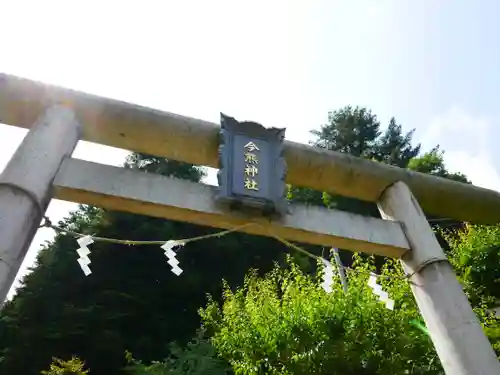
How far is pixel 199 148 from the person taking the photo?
193 inches

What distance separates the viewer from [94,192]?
404 cm

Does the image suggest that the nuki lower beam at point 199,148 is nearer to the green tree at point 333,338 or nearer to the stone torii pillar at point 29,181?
the stone torii pillar at point 29,181

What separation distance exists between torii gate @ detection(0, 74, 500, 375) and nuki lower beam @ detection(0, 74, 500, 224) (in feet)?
0.03

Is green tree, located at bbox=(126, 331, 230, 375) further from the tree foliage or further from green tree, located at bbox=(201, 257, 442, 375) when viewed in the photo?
green tree, located at bbox=(201, 257, 442, 375)

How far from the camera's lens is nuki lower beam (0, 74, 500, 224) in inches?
174

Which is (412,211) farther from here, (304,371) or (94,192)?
(304,371)

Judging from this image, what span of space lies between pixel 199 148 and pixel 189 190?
2.23 feet

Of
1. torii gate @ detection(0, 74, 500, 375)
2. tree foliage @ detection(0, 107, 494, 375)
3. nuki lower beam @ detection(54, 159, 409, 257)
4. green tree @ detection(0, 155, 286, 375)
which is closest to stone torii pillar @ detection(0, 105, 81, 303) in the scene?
torii gate @ detection(0, 74, 500, 375)

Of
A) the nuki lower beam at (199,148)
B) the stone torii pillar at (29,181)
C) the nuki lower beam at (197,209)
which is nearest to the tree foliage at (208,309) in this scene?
the nuki lower beam at (199,148)

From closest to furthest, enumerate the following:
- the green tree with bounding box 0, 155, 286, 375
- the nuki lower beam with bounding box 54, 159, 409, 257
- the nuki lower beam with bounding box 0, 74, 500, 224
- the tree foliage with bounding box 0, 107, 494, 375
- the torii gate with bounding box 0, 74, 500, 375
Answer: the torii gate with bounding box 0, 74, 500, 375, the nuki lower beam with bounding box 54, 159, 409, 257, the nuki lower beam with bounding box 0, 74, 500, 224, the tree foliage with bounding box 0, 107, 494, 375, the green tree with bounding box 0, 155, 286, 375

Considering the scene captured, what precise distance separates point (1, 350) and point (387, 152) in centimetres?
1821

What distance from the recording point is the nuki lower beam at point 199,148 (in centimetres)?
441

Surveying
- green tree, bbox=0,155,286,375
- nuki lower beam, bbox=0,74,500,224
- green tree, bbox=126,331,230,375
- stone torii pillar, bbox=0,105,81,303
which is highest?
green tree, bbox=0,155,286,375

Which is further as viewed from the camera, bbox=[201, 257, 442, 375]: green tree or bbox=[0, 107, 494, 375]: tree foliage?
bbox=[0, 107, 494, 375]: tree foliage
